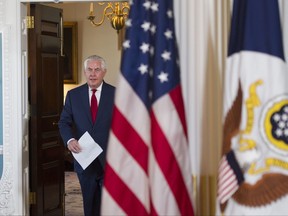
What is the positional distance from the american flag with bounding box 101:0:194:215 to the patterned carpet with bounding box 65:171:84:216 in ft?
13.2

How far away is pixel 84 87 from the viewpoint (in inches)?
190

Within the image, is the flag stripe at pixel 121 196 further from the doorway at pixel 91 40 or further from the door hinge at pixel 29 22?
the doorway at pixel 91 40

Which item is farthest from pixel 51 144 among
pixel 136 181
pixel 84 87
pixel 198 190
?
pixel 136 181

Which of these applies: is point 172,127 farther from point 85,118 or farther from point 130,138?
point 85,118

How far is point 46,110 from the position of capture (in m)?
5.61

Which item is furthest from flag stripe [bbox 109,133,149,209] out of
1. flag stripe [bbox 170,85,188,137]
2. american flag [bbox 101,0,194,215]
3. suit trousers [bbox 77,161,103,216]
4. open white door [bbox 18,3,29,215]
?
open white door [bbox 18,3,29,215]

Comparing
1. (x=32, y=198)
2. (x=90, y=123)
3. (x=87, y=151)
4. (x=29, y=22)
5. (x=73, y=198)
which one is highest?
(x=29, y=22)

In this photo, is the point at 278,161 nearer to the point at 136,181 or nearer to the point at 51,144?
the point at 136,181

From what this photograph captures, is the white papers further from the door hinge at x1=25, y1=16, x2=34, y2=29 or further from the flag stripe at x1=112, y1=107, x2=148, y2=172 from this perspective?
the flag stripe at x1=112, y1=107, x2=148, y2=172

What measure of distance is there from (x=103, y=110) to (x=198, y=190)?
1.79 meters

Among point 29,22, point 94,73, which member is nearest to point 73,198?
point 29,22

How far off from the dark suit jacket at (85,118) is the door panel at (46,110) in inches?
26.8

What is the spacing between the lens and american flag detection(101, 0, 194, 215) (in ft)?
8.39

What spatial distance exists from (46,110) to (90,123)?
1.06 meters
